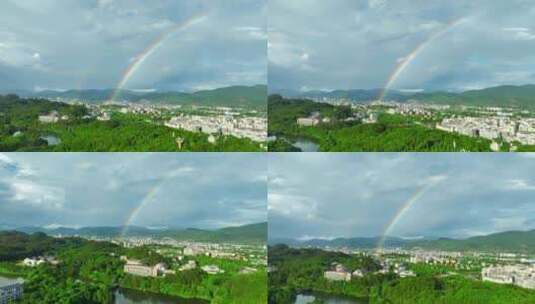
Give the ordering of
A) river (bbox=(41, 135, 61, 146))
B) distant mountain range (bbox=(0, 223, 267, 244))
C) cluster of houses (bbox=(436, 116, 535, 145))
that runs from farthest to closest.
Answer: river (bbox=(41, 135, 61, 146)), distant mountain range (bbox=(0, 223, 267, 244)), cluster of houses (bbox=(436, 116, 535, 145))

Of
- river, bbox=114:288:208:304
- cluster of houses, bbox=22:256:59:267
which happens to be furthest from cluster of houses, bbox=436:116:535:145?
cluster of houses, bbox=22:256:59:267

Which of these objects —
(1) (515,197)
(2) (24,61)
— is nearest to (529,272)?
(1) (515,197)

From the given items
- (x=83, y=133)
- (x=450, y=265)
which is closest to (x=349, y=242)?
(x=450, y=265)

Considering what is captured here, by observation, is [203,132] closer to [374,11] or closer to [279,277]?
[279,277]

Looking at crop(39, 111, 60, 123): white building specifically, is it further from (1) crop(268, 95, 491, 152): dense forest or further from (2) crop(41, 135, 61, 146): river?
(1) crop(268, 95, 491, 152): dense forest

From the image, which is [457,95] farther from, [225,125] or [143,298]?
[143,298]

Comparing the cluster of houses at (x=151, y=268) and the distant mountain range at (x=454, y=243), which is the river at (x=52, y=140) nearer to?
the cluster of houses at (x=151, y=268)
